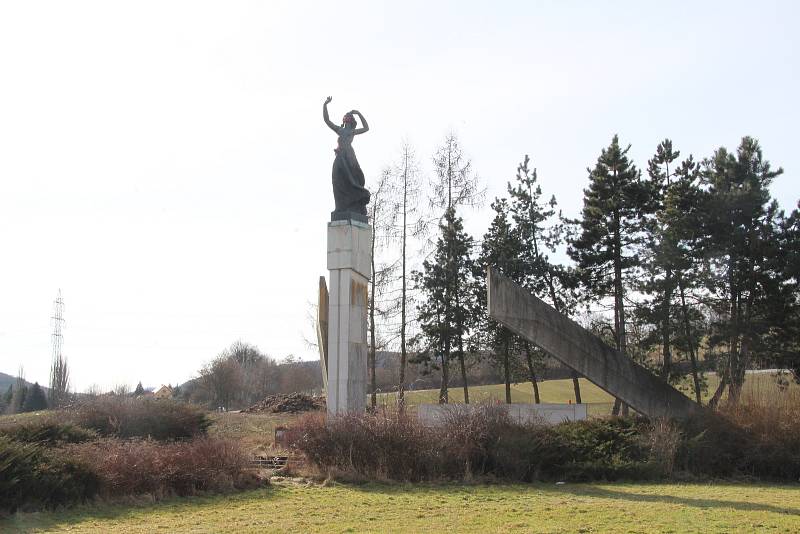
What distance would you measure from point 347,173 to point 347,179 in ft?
0.49

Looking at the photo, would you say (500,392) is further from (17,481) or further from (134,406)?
(17,481)

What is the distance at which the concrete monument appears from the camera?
17.6 meters

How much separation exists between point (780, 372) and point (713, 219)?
485 centimetres

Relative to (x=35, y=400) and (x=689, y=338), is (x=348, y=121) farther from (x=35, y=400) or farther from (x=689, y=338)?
(x=35, y=400)

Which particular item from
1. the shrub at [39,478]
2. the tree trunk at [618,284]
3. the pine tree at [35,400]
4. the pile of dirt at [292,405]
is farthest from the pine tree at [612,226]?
the pine tree at [35,400]

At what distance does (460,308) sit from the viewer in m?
28.4

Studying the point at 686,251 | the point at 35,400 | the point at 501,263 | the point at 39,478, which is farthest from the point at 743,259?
the point at 35,400

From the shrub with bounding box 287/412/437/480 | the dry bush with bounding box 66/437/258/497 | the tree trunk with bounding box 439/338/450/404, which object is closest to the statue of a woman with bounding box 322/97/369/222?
the shrub with bounding box 287/412/437/480

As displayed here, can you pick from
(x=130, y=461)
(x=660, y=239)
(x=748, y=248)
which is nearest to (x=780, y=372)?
(x=748, y=248)

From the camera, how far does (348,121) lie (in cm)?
1897

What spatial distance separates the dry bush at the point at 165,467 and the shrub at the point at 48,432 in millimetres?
1742

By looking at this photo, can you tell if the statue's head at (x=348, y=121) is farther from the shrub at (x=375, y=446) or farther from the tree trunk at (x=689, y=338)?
the tree trunk at (x=689, y=338)

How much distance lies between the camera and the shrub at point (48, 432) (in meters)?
13.8

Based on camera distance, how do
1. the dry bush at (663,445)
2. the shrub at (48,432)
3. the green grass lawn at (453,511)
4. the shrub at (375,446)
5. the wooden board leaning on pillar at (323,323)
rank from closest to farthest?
the green grass lawn at (453,511) < the shrub at (375,446) < the shrub at (48,432) < the dry bush at (663,445) < the wooden board leaning on pillar at (323,323)
